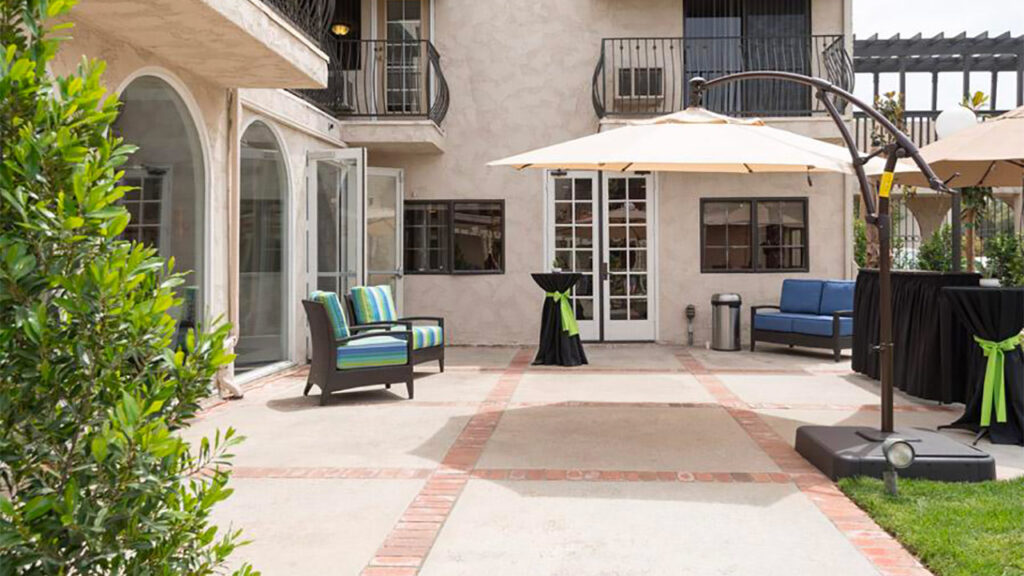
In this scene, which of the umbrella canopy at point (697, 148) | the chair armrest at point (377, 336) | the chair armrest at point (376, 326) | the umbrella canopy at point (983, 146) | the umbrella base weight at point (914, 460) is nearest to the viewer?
the umbrella base weight at point (914, 460)

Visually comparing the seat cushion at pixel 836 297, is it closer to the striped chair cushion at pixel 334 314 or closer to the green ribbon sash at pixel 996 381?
the green ribbon sash at pixel 996 381

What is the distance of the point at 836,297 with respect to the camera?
10.1 metres

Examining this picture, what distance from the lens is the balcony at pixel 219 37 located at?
16.3 ft

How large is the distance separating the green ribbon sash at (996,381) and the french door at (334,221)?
6.42 m

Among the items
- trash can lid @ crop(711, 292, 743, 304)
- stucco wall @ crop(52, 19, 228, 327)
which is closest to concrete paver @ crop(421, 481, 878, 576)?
stucco wall @ crop(52, 19, 228, 327)

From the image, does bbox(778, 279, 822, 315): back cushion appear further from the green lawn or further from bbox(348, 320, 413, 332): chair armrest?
the green lawn

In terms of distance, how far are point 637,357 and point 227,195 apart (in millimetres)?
5322

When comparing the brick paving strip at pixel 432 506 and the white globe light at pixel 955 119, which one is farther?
the white globe light at pixel 955 119

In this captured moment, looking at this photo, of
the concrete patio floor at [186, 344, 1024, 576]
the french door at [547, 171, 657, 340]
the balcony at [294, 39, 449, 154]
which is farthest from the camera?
the french door at [547, 171, 657, 340]

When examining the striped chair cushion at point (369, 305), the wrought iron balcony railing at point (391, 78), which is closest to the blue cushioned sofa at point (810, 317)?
the striped chair cushion at point (369, 305)

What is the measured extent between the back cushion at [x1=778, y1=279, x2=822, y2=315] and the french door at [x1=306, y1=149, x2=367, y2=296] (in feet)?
18.7

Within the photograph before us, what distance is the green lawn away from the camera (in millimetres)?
2961

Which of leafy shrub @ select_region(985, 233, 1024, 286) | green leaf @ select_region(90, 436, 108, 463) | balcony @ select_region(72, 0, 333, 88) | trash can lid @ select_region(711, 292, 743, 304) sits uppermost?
balcony @ select_region(72, 0, 333, 88)

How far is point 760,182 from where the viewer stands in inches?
452
